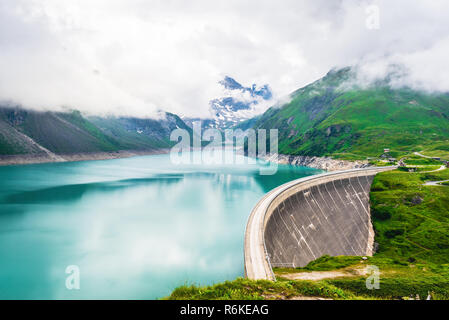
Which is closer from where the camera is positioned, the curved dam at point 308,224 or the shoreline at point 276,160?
the curved dam at point 308,224

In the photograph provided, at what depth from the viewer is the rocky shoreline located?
10869 centimetres

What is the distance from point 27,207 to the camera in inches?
2103

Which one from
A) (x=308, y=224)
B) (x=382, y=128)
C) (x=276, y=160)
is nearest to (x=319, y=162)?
(x=276, y=160)

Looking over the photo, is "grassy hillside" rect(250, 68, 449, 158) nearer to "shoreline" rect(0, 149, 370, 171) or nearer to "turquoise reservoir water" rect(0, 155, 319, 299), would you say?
"shoreline" rect(0, 149, 370, 171)

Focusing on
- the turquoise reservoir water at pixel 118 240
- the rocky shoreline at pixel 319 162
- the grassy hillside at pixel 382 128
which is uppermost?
the grassy hillside at pixel 382 128

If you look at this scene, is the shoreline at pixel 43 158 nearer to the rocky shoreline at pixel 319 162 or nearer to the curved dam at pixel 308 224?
the rocky shoreline at pixel 319 162

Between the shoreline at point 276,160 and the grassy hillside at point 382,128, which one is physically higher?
the grassy hillside at point 382,128

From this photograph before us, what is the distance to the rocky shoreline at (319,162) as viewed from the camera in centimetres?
10869

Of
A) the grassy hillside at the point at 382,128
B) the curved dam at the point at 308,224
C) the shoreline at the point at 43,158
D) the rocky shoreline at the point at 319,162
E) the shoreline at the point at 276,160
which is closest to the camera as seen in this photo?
the curved dam at the point at 308,224

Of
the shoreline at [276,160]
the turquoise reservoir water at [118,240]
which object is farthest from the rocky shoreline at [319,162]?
the turquoise reservoir water at [118,240]

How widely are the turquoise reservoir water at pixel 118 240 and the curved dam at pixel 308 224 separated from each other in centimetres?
561

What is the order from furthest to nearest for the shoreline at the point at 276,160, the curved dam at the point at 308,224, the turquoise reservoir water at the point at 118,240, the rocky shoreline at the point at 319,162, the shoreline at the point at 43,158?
the shoreline at the point at 43,158 < the shoreline at the point at 276,160 < the rocky shoreline at the point at 319,162 < the turquoise reservoir water at the point at 118,240 < the curved dam at the point at 308,224

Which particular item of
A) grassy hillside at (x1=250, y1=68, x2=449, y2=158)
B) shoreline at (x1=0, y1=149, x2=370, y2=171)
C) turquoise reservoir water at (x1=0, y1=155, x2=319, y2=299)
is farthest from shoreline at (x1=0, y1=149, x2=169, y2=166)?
grassy hillside at (x1=250, y1=68, x2=449, y2=158)

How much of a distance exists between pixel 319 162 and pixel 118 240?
4627 inches
